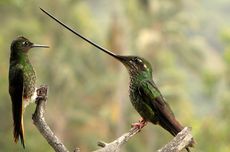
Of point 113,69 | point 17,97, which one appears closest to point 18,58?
point 17,97

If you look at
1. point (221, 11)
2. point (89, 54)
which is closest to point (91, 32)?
point (89, 54)

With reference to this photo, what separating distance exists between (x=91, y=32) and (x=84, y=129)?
653cm

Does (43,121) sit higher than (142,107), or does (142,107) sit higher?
(142,107)

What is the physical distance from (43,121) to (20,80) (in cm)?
26

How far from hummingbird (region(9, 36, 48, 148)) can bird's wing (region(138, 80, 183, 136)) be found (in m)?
0.56

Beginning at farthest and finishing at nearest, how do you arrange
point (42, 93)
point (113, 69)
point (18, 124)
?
point (113, 69) → point (42, 93) → point (18, 124)

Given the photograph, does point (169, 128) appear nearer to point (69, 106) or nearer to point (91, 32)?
point (69, 106)

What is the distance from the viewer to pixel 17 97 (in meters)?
3.19

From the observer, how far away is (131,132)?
3.50 metres

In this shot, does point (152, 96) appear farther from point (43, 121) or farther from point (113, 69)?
point (113, 69)

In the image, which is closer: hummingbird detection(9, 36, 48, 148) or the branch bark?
hummingbird detection(9, 36, 48, 148)

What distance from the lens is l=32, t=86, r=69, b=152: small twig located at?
3.33 metres

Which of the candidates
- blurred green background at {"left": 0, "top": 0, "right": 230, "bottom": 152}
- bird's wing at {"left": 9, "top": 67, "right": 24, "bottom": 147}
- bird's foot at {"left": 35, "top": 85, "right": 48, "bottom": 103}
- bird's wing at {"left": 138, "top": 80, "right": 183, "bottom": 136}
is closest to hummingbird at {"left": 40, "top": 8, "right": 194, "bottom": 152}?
bird's wing at {"left": 138, "top": 80, "right": 183, "bottom": 136}

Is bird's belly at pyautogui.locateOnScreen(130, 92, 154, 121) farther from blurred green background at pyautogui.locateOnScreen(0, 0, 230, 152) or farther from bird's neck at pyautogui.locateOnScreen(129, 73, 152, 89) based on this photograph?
blurred green background at pyautogui.locateOnScreen(0, 0, 230, 152)
